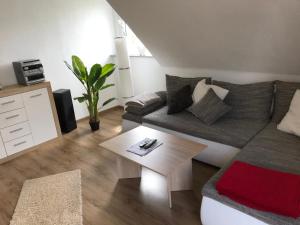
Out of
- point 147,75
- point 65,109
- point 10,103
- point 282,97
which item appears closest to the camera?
point 282,97

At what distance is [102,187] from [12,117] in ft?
5.29

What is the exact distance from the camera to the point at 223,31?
2.50 m

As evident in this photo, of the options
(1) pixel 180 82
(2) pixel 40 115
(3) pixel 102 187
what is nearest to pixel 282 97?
(1) pixel 180 82

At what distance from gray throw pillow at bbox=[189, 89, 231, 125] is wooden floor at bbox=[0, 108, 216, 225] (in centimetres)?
54

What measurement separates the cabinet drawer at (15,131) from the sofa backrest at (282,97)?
3.10 metres

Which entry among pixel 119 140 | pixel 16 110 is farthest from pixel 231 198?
pixel 16 110

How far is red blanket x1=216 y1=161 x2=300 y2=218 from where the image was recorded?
4.61 feet

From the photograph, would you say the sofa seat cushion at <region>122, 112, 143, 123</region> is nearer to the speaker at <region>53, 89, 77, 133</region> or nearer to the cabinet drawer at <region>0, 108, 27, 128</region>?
the speaker at <region>53, 89, 77, 133</region>

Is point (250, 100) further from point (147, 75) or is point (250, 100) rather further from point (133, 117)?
point (147, 75)

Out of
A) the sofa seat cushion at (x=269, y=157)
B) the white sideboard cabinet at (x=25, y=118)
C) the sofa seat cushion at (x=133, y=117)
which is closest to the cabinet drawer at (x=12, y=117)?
the white sideboard cabinet at (x=25, y=118)

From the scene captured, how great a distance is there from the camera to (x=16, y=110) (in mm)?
3135

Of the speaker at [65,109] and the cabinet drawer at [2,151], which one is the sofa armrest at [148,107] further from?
the cabinet drawer at [2,151]

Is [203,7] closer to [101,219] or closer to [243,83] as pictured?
[243,83]

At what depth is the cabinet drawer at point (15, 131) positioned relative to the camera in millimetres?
3082
